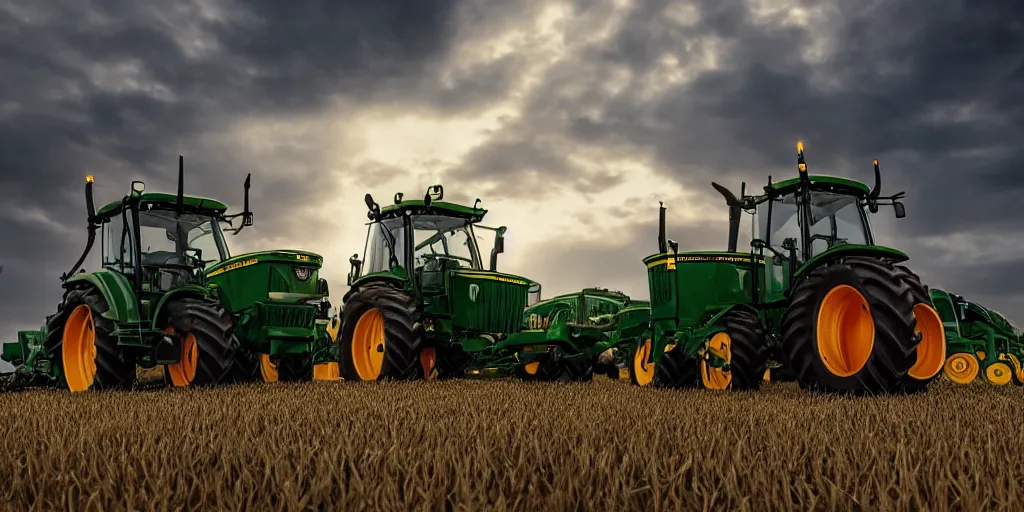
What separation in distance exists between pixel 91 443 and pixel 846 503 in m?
3.44

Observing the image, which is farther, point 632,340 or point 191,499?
point 632,340

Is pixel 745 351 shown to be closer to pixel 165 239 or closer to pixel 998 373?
pixel 998 373

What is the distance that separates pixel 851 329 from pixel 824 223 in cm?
182

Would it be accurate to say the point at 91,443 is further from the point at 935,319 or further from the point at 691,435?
the point at 935,319

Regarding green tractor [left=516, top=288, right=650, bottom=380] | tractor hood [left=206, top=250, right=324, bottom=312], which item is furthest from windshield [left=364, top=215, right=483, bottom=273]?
green tractor [left=516, top=288, right=650, bottom=380]

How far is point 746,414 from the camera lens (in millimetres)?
5180

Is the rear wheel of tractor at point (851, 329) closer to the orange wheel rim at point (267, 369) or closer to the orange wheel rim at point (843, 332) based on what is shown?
the orange wheel rim at point (843, 332)

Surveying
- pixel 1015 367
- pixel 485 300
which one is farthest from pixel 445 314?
pixel 1015 367

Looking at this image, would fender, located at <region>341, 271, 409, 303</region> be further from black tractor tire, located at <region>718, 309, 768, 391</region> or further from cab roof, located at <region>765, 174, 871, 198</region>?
cab roof, located at <region>765, 174, 871, 198</region>

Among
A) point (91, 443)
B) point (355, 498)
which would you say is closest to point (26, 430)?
point (91, 443)

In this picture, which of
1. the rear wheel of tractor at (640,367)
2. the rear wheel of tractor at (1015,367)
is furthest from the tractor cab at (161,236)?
the rear wheel of tractor at (1015,367)

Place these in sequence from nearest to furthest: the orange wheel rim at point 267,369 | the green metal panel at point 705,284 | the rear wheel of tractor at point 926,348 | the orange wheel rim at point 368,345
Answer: the rear wheel of tractor at point 926,348 → the green metal panel at point 705,284 → the orange wheel rim at point 368,345 → the orange wheel rim at point 267,369

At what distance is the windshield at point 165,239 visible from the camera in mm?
9641

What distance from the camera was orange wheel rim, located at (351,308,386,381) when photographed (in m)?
10.4
